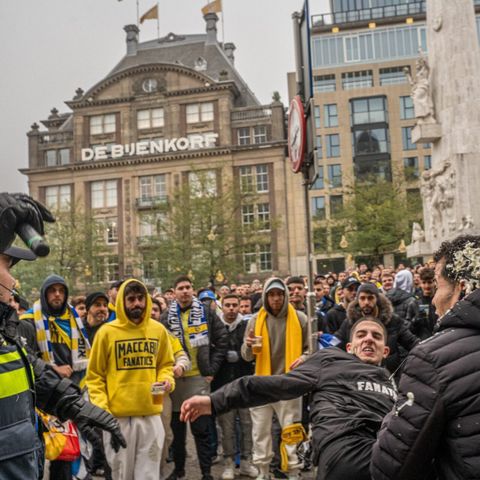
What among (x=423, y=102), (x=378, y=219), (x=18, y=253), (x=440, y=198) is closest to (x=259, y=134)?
(x=378, y=219)

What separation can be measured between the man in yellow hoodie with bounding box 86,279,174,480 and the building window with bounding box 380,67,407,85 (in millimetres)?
57582

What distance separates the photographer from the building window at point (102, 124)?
6256 cm

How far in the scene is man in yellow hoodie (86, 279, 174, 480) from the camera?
6184 millimetres

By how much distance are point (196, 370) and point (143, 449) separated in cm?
190

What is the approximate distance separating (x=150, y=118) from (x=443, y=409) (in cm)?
6140

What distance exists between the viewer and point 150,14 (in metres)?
72.8

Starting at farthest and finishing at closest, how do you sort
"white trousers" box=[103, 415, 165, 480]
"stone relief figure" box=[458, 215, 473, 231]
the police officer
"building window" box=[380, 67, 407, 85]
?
"building window" box=[380, 67, 407, 85] → "stone relief figure" box=[458, 215, 473, 231] → "white trousers" box=[103, 415, 165, 480] → the police officer

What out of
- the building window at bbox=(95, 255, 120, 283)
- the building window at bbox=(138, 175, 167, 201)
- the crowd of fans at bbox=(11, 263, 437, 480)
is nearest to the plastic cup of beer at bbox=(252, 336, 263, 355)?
the crowd of fans at bbox=(11, 263, 437, 480)

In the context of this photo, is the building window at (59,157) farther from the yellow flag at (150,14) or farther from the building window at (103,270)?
the yellow flag at (150,14)

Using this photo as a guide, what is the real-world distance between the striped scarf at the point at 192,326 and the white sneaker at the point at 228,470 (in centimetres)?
155

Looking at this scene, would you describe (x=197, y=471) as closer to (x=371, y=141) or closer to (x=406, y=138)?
(x=371, y=141)

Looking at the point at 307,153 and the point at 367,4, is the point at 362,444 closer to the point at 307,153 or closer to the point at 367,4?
the point at 307,153

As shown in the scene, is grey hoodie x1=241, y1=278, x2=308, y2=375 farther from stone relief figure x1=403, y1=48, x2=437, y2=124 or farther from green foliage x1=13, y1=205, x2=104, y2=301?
green foliage x1=13, y1=205, x2=104, y2=301

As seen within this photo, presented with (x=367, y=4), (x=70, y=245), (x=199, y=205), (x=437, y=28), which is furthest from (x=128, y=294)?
(x=367, y=4)
